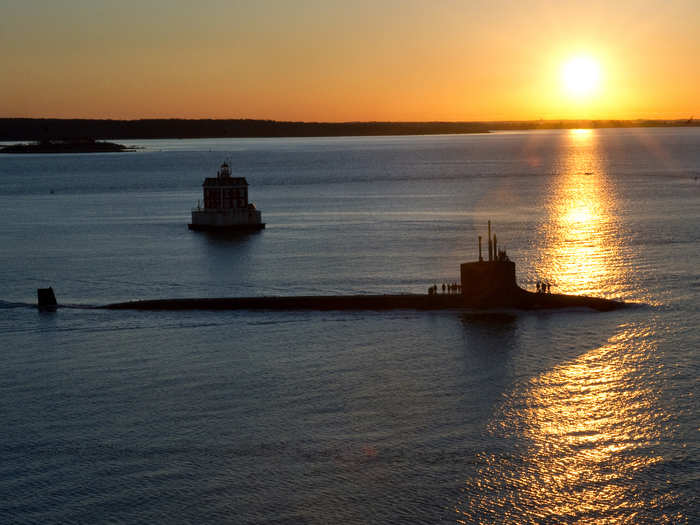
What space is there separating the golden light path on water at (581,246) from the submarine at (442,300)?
4.16 meters

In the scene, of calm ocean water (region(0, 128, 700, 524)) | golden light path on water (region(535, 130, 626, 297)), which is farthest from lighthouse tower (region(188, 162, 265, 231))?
golden light path on water (region(535, 130, 626, 297))

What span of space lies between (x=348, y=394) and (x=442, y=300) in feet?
58.7

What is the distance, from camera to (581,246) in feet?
249

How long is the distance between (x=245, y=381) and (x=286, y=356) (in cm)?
426

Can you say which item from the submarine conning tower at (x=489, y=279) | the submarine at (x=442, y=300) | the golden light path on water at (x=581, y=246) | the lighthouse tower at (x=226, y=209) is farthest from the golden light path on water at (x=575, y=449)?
the lighthouse tower at (x=226, y=209)

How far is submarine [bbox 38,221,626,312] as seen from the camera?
171 ft

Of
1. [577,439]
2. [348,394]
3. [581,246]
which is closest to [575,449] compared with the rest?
[577,439]

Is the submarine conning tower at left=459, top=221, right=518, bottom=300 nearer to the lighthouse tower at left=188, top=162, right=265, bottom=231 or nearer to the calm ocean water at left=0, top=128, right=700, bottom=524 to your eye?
the calm ocean water at left=0, top=128, right=700, bottom=524

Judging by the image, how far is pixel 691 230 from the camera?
275ft

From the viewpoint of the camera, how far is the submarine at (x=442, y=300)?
52219 mm

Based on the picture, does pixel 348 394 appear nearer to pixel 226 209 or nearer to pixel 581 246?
pixel 581 246

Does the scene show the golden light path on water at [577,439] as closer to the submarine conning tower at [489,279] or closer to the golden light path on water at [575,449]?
the golden light path on water at [575,449]

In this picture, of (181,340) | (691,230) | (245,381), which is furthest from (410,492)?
(691,230)

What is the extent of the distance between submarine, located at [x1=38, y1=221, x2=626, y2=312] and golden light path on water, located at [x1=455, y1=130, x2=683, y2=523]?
277 inches
